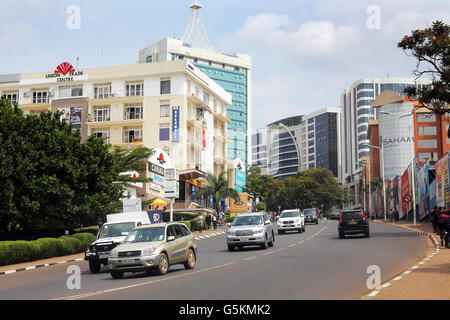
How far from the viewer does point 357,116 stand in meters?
171

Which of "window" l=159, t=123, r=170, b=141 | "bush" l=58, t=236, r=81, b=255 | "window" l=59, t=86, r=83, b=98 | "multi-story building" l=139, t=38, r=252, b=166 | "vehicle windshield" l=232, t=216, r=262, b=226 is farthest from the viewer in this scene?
"multi-story building" l=139, t=38, r=252, b=166

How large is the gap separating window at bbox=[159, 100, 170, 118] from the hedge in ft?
138

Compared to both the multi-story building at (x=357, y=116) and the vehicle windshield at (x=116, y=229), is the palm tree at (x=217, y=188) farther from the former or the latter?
the multi-story building at (x=357, y=116)

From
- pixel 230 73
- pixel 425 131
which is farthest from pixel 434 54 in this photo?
pixel 230 73

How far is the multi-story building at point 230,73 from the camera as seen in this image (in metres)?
138

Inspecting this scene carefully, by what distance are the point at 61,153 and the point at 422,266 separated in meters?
23.0

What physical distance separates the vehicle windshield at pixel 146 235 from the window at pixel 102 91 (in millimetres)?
61975

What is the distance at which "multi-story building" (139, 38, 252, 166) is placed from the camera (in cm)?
13838

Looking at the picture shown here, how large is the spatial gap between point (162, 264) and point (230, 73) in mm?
128962

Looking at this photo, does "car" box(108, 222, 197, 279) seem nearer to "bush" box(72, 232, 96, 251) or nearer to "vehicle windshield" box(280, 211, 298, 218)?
"bush" box(72, 232, 96, 251)

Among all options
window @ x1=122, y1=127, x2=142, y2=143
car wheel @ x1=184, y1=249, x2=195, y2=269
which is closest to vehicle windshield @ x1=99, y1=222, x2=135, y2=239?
car wheel @ x1=184, y1=249, x2=195, y2=269

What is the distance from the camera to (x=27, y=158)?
30.0m

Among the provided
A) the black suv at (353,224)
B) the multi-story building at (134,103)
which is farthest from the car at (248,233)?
the multi-story building at (134,103)
